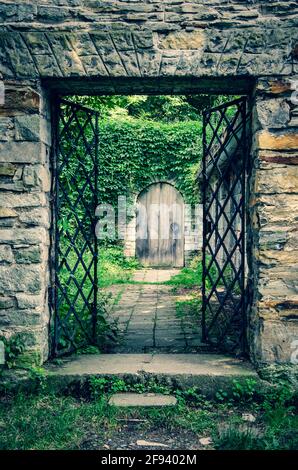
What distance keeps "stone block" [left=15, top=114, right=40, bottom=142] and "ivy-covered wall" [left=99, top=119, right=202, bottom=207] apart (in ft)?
27.9

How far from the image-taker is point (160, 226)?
40.5 ft

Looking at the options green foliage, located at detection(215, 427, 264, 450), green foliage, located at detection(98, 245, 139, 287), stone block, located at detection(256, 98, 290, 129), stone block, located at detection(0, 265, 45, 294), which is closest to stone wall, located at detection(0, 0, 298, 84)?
stone block, located at detection(256, 98, 290, 129)

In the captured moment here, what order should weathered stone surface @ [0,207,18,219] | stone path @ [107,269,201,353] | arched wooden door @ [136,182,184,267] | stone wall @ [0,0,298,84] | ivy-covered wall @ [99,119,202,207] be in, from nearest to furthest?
stone wall @ [0,0,298,84], weathered stone surface @ [0,207,18,219], stone path @ [107,269,201,353], ivy-covered wall @ [99,119,202,207], arched wooden door @ [136,182,184,267]

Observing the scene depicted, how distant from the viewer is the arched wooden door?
12258 mm

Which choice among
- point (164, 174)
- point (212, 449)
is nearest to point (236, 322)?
point (212, 449)

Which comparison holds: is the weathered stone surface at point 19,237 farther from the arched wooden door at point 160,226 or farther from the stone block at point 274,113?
the arched wooden door at point 160,226

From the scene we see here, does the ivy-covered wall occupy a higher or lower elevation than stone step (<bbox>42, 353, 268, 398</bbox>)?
higher

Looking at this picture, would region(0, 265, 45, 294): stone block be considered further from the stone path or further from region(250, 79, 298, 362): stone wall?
region(250, 79, 298, 362): stone wall

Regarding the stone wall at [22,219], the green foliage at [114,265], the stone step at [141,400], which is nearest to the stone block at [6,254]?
the stone wall at [22,219]

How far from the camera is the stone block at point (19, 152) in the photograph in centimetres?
362

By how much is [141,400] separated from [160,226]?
29.5ft

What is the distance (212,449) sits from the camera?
2.86m

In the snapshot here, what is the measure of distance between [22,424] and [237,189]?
5.84 metres

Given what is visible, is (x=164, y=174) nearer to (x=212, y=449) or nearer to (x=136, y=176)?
(x=136, y=176)
